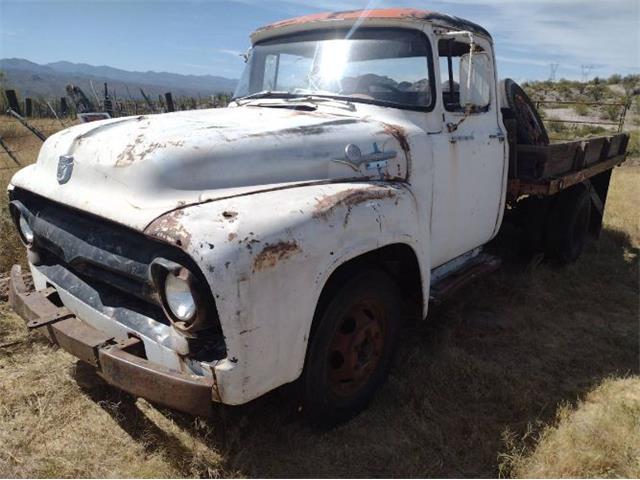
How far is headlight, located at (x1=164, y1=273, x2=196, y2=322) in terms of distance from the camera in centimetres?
211

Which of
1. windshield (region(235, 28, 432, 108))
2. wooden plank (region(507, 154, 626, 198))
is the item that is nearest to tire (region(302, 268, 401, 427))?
windshield (region(235, 28, 432, 108))

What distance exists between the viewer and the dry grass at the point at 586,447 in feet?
8.45

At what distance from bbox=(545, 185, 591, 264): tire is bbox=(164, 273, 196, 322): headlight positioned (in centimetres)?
426

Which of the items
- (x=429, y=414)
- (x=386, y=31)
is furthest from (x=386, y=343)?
(x=386, y=31)

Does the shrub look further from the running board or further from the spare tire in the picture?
the running board

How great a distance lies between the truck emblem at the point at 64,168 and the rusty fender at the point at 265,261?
2.86ft

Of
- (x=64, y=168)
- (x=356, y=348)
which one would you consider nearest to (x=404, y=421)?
(x=356, y=348)

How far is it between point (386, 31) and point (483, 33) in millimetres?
1035

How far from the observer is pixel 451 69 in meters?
3.64

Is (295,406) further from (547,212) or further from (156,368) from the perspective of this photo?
(547,212)

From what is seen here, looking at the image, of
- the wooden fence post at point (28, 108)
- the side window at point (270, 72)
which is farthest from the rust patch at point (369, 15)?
the wooden fence post at point (28, 108)

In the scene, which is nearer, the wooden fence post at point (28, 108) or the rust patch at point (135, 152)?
the rust patch at point (135, 152)

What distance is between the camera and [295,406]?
8.98ft

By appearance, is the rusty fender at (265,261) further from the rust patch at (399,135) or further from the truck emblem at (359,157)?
the rust patch at (399,135)
